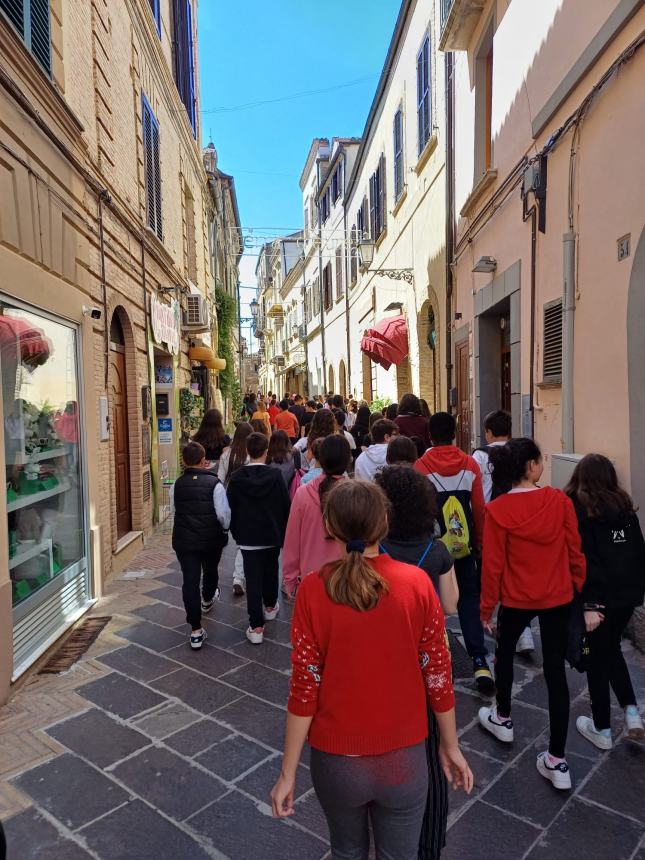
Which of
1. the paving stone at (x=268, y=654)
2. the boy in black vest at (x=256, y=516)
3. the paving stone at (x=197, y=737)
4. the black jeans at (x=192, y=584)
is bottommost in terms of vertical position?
the paving stone at (x=268, y=654)

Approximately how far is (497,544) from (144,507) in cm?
621

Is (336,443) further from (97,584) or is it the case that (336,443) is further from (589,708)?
(97,584)

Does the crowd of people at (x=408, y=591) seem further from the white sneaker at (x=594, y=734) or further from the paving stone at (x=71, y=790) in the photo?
the paving stone at (x=71, y=790)

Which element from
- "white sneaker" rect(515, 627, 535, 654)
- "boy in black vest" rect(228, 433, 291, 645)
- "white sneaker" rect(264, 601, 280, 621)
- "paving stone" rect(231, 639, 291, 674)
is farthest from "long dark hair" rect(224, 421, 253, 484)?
"white sneaker" rect(515, 627, 535, 654)

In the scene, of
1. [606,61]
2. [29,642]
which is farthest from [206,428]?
[606,61]

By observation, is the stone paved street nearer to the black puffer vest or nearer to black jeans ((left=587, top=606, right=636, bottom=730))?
black jeans ((left=587, top=606, right=636, bottom=730))

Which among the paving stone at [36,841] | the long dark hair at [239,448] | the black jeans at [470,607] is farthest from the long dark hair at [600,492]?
the long dark hair at [239,448]

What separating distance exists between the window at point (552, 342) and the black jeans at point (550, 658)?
11.3 feet

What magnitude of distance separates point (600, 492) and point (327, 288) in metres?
23.5

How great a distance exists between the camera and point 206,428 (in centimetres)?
673

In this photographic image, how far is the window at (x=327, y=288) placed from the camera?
24922 millimetres

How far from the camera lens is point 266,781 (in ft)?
9.75

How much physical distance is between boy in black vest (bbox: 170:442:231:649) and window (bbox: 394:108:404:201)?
34.7 feet

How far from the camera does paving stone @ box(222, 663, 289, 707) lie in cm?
384
